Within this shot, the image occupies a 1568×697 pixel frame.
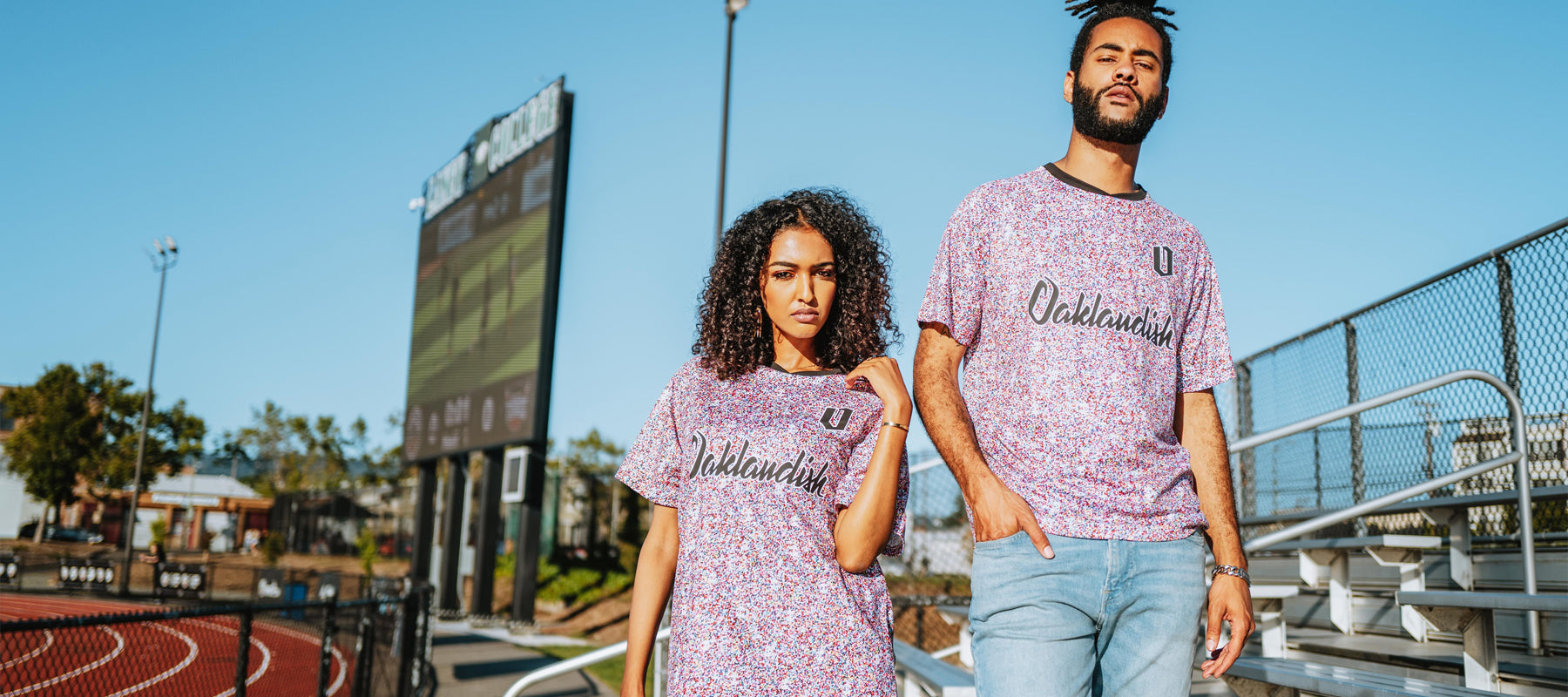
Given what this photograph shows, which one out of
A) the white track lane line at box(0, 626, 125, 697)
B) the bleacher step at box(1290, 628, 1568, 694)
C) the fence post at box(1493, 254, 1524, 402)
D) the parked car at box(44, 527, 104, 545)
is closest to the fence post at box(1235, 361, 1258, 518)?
the bleacher step at box(1290, 628, 1568, 694)

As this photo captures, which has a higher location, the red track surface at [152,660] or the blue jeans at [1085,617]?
the blue jeans at [1085,617]

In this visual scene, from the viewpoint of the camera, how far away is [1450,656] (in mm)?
3846

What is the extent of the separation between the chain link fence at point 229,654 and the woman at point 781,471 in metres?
2.68

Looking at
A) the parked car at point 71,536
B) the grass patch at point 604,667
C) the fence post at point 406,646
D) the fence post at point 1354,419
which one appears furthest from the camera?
the parked car at point 71,536

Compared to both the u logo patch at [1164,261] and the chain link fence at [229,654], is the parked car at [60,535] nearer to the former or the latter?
the chain link fence at [229,654]

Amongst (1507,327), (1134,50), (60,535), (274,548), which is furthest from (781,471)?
(60,535)

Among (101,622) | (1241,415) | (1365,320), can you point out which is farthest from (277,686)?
(1365,320)

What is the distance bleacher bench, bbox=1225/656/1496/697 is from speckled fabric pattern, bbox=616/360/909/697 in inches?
48.1

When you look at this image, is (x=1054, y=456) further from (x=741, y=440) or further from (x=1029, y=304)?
(x=741, y=440)

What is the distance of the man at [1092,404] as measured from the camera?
1.76 metres

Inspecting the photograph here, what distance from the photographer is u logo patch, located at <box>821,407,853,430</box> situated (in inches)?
85.6

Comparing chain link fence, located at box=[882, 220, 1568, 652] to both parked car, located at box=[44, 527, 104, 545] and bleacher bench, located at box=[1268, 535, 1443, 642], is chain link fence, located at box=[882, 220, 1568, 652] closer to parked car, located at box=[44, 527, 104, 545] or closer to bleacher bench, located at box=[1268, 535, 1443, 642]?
bleacher bench, located at box=[1268, 535, 1443, 642]

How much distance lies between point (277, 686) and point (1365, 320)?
396 inches

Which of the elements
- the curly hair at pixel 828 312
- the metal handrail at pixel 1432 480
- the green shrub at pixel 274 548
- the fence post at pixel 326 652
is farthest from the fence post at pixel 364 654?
the green shrub at pixel 274 548
